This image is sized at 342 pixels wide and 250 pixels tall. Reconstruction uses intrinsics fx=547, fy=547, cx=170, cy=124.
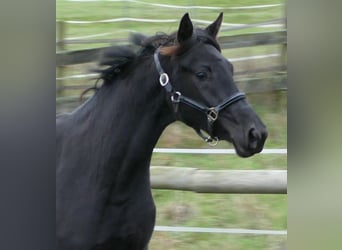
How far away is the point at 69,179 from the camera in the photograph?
2.52 m

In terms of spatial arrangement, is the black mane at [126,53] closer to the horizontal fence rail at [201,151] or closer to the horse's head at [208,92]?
the horse's head at [208,92]

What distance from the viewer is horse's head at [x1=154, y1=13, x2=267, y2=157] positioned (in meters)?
2.11

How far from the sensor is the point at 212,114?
2.17 meters

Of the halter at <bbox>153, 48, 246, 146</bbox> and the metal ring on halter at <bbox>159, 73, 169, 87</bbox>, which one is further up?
the metal ring on halter at <bbox>159, 73, 169, 87</bbox>

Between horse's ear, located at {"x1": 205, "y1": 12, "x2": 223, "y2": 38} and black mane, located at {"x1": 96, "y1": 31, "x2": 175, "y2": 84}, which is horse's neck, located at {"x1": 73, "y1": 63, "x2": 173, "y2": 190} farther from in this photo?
horse's ear, located at {"x1": 205, "y1": 12, "x2": 223, "y2": 38}

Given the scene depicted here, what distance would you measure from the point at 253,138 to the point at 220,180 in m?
0.26

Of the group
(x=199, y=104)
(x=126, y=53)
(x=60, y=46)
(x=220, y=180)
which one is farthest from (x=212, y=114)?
(x=60, y=46)

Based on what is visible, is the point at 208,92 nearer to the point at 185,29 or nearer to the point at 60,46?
the point at 185,29

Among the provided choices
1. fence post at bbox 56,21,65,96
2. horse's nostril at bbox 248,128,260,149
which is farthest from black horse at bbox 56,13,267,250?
fence post at bbox 56,21,65,96

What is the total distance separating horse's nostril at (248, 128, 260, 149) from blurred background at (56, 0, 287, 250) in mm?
66

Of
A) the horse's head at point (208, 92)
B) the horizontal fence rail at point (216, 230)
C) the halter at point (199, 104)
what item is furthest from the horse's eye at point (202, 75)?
the horizontal fence rail at point (216, 230)
